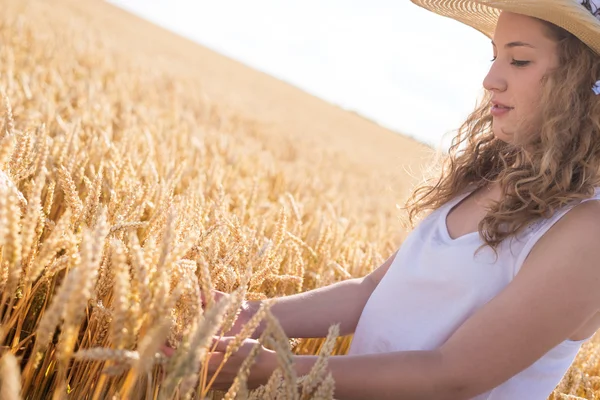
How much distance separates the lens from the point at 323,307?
62.4 inches

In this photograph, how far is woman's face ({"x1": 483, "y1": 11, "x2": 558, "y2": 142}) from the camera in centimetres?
137

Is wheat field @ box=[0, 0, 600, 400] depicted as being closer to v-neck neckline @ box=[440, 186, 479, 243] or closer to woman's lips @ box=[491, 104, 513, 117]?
v-neck neckline @ box=[440, 186, 479, 243]

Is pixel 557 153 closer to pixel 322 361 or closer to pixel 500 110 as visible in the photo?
pixel 500 110

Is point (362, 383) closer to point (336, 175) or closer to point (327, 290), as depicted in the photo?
point (327, 290)

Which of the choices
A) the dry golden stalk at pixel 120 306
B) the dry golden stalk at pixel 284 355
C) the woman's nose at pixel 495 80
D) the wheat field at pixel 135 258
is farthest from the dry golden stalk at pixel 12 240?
the woman's nose at pixel 495 80

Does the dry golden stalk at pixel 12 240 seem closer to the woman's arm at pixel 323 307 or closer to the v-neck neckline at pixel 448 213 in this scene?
the woman's arm at pixel 323 307

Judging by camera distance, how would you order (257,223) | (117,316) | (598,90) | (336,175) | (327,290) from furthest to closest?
1. (336,175)
2. (257,223)
3. (327,290)
4. (598,90)
5. (117,316)

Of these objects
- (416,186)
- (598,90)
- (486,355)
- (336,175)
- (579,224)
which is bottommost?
(336,175)

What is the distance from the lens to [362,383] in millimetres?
1108

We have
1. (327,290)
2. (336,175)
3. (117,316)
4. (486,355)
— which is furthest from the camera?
(336,175)

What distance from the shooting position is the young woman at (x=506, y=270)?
1.09 meters

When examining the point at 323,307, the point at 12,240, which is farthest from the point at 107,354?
the point at 323,307

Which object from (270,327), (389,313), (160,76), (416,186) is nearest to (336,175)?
Result: (160,76)

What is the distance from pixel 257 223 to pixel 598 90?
3.36ft
